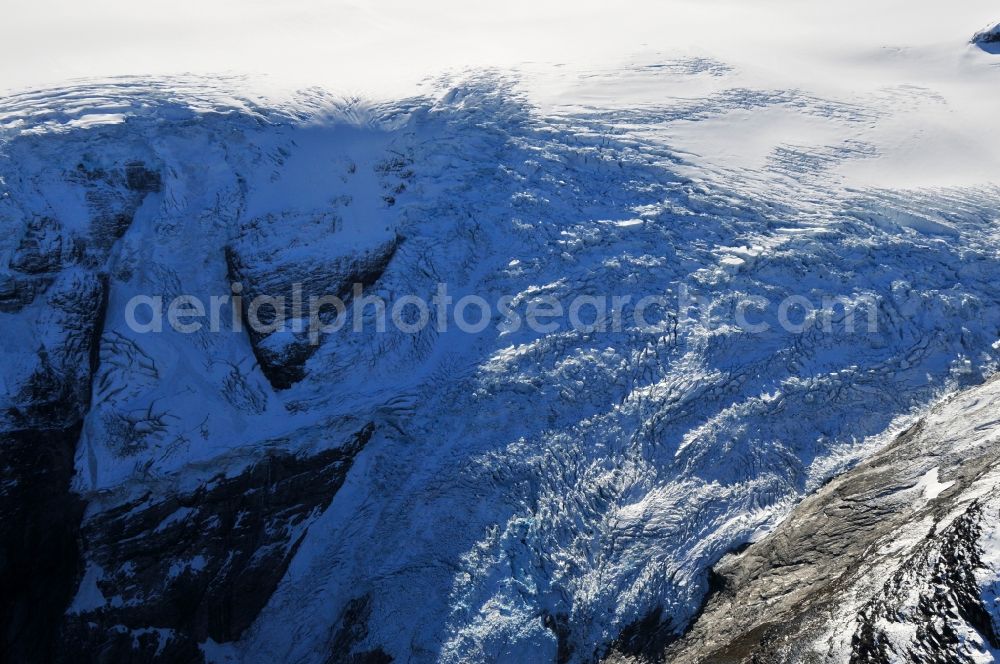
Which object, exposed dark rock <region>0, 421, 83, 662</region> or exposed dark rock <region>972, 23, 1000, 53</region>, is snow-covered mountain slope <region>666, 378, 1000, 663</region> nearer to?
exposed dark rock <region>0, 421, 83, 662</region>

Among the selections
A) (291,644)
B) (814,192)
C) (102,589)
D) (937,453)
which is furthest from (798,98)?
(102,589)

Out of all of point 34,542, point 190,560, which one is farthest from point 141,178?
point 190,560

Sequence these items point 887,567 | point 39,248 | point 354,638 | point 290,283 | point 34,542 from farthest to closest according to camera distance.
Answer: point 290,283 < point 39,248 < point 34,542 < point 354,638 < point 887,567

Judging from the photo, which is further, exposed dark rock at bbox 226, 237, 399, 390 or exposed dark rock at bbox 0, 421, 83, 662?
exposed dark rock at bbox 226, 237, 399, 390

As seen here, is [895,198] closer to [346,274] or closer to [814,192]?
[814,192]

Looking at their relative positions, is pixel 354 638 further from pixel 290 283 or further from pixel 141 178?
pixel 141 178

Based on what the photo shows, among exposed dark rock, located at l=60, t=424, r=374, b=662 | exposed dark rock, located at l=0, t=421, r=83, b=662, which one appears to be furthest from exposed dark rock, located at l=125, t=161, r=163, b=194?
exposed dark rock, located at l=60, t=424, r=374, b=662

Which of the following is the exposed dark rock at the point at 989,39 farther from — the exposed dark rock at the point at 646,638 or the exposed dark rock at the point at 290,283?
the exposed dark rock at the point at 646,638

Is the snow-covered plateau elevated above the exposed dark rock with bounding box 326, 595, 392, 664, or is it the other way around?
the snow-covered plateau
